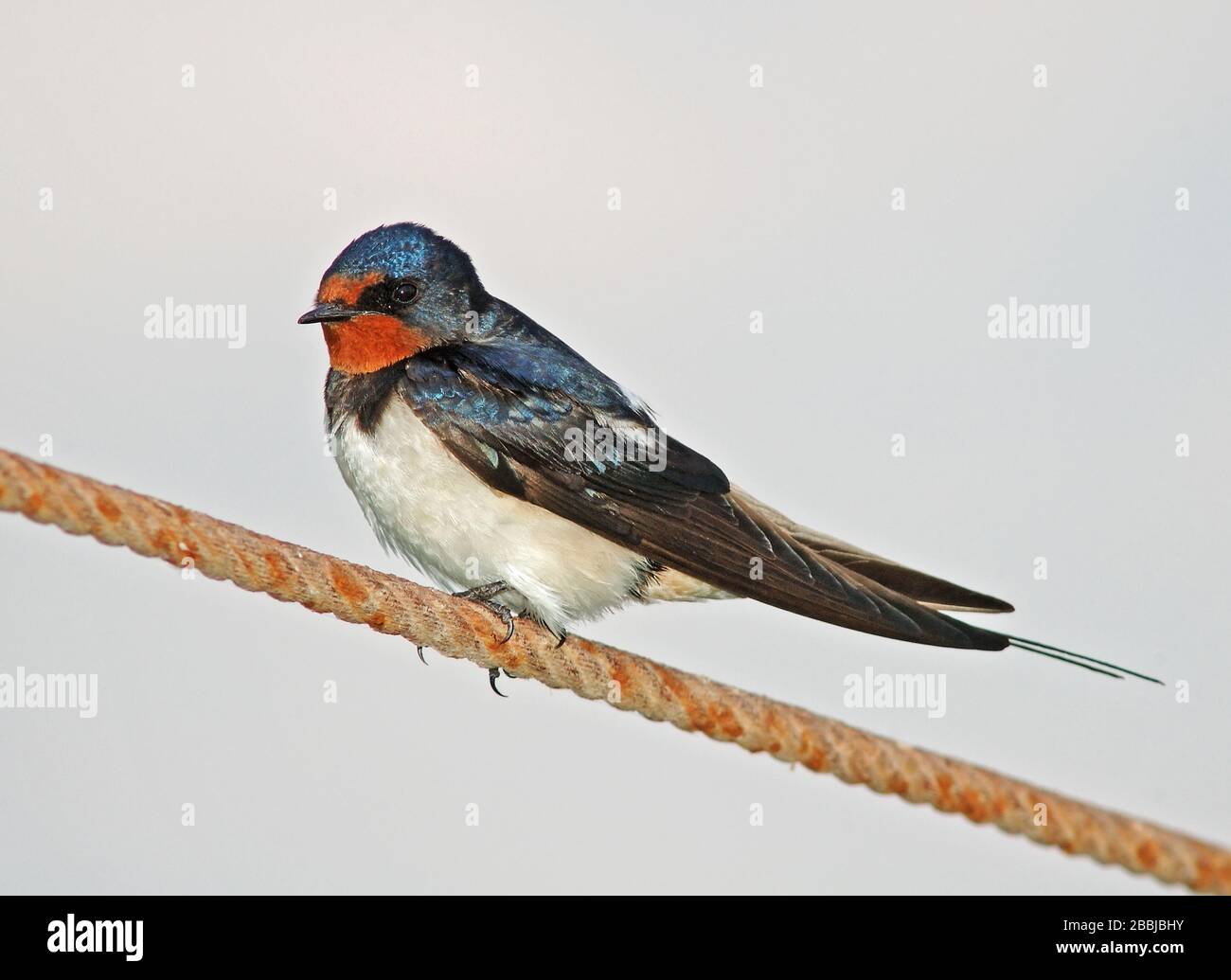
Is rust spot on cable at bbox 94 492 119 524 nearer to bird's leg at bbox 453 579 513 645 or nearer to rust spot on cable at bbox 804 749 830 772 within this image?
rust spot on cable at bbox 804 749 830 772

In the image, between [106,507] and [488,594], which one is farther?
[488,594]

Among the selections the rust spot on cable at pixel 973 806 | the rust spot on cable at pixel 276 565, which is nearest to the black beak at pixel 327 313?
the rust spot on cable at pixel 276 565

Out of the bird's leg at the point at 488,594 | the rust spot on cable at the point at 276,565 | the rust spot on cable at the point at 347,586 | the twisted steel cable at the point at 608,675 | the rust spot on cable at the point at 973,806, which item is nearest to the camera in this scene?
the twisted steel cable at the point at 608,675

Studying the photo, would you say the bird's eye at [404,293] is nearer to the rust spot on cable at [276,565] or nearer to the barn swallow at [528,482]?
the barn swallow at [528,482]

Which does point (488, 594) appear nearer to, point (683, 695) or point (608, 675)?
point (608, 675)

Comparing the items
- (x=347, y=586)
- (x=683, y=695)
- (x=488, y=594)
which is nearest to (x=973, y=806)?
(x=683, y=695)

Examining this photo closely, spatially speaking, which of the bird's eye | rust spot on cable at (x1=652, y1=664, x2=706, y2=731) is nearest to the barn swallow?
the bird's eye
